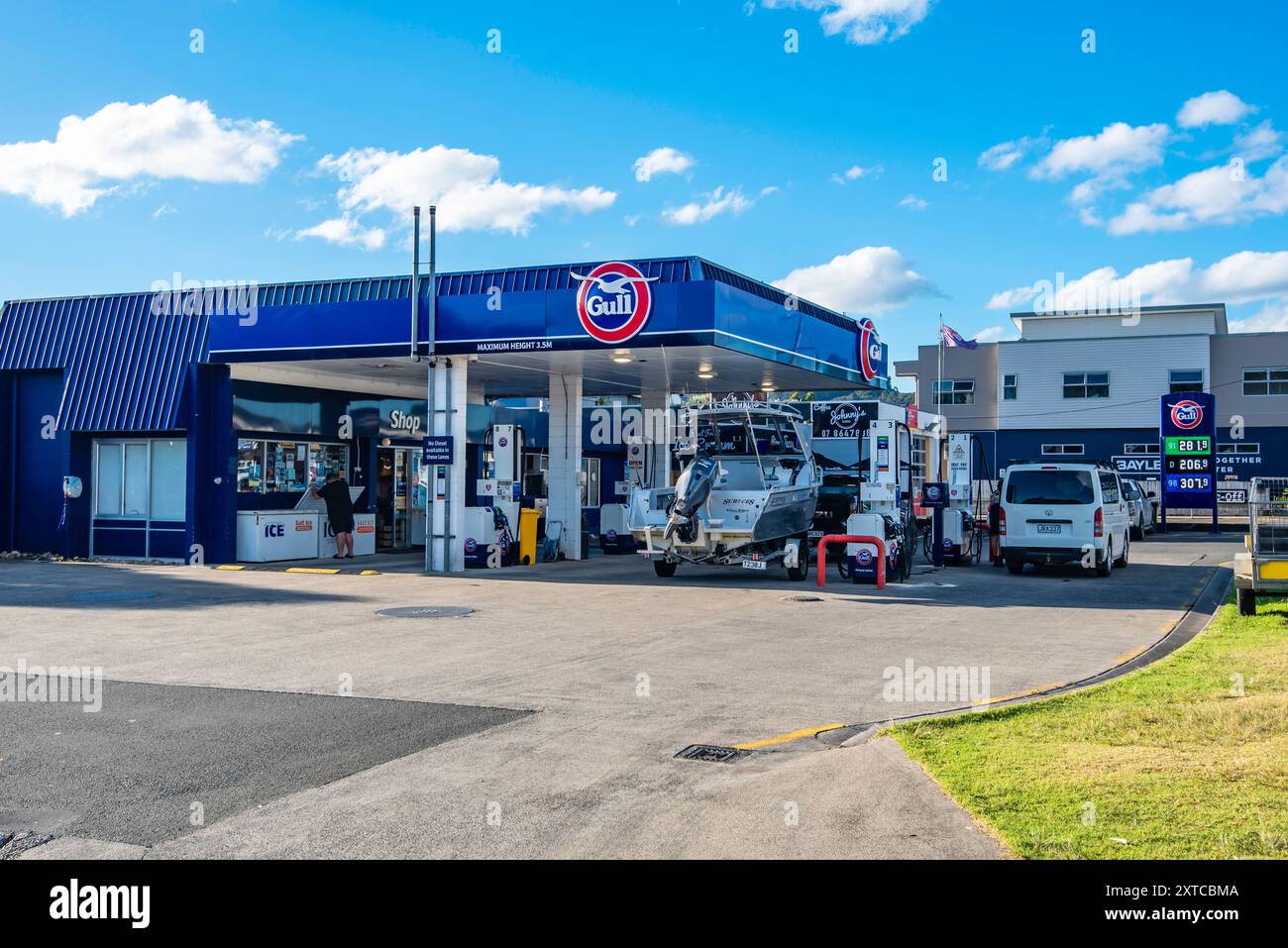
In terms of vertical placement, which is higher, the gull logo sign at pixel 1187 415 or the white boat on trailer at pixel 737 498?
the gull logo sign at pixel 1187 415

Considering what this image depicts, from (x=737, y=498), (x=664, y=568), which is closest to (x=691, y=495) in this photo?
(x=737, y=498)

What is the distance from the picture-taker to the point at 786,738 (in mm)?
7867

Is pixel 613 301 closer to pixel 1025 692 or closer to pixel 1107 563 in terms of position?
pixel 1107 563

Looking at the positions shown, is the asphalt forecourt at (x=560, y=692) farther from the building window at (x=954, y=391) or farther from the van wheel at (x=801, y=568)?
the building window at (x=954, y=391)

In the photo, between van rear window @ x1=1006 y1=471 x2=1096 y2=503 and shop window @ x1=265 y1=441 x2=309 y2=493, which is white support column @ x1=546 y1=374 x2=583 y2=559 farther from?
van rear window @ x1=1006 y1=471 x2=1096 y2=503

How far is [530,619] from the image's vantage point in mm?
14484

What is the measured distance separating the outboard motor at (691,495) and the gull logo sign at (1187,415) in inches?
842

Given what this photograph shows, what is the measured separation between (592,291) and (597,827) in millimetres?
14804

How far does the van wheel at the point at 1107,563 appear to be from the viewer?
67.8 feet

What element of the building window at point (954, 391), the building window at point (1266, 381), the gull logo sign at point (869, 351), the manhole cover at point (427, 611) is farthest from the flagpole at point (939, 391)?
the manhole cover at point (427, 611)

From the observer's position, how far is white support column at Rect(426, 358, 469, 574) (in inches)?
854

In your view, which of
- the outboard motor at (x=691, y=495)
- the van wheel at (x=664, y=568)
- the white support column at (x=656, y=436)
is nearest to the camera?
the outboard motor at (x=691, y=495)

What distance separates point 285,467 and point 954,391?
3544 cm

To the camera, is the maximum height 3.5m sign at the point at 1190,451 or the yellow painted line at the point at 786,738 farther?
the maximum height 3.5m sign at the point at 1190,451
